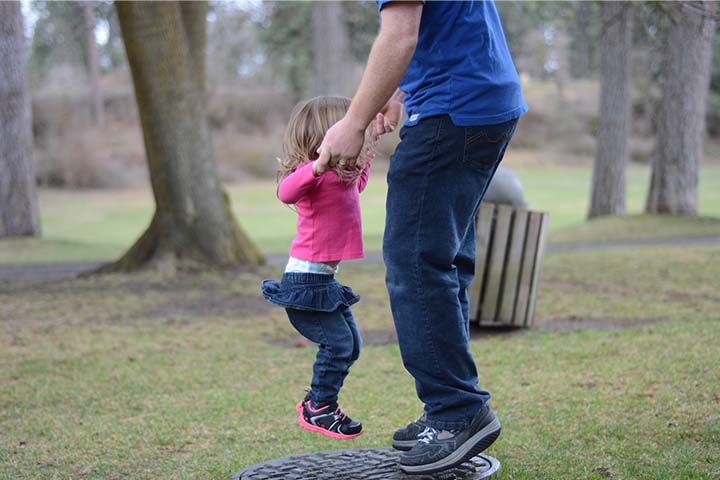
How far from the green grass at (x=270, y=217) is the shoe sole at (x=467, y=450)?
1295 cm

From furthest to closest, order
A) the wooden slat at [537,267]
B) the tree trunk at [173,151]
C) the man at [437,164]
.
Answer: the tree trunk at [173,151]
the wooden slat at [537,267]
the man at [437,164]

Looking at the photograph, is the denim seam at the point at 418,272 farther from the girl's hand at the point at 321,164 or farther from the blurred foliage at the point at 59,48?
the blurred foliage at the point at 59,48

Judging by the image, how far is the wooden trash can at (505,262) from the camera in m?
7.36

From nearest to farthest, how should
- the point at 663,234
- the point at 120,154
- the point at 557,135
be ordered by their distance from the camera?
the point at 663,234
the point at 120,154
the point at 557,135

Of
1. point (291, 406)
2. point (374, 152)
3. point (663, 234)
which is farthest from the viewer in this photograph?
point (663, 234)

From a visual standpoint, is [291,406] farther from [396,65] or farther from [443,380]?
[396,65]

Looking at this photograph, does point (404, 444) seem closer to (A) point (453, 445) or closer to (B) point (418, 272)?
(A) point (453, 445)

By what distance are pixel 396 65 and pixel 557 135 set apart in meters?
51.5

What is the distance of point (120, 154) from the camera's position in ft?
139

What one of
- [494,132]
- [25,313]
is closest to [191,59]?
[25,313]

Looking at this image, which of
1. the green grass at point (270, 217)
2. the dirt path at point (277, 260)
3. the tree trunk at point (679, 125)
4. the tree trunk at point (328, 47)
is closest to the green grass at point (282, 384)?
the dirt path at point (277, 260)

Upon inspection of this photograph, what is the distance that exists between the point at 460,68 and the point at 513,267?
4.40m

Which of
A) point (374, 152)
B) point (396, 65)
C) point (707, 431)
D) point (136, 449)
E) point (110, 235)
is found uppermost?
point (396, 65)

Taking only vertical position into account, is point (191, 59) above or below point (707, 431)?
above
